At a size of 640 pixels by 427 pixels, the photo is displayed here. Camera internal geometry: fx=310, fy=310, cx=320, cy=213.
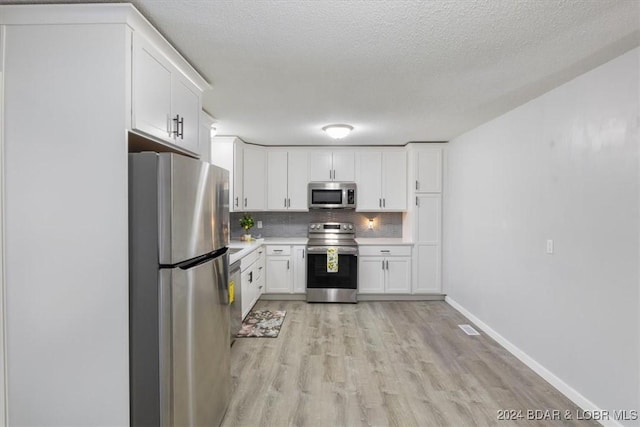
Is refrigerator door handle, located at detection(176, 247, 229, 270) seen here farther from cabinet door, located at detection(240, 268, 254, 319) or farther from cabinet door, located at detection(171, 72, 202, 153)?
cabinet door, located at detection(240, 268, 254, 319)

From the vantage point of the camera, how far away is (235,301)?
3166 mm

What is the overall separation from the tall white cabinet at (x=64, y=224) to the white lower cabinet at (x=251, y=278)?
205cm

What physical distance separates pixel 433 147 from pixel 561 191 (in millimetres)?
2358

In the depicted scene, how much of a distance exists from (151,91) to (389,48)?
1.38 meters

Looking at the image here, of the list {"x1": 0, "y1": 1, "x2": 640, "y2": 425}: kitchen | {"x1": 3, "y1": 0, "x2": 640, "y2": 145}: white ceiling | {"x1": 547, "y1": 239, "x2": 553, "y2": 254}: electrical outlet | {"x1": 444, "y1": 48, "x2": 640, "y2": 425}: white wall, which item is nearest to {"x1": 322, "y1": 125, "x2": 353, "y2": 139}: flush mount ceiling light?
{"x1": 0, "y1": 1, "x2": 640, "y2": 425}: kitchen

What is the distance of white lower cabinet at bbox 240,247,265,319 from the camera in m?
3.66

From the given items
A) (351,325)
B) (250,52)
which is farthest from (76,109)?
(351,325)

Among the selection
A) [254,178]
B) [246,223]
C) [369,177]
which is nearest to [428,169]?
[369,177]

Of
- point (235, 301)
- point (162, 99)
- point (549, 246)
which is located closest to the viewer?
point (162, 99)

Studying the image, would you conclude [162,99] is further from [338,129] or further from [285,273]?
[285,273]

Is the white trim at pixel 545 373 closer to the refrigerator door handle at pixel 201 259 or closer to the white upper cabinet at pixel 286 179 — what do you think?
the refrigerator door handle at pixel 201 259

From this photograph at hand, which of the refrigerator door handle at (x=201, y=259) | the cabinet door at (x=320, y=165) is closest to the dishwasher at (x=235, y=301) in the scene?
the refrigerator door handle at (x=201, y=259)

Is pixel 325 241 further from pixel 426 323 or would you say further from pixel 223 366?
pixel 223 366

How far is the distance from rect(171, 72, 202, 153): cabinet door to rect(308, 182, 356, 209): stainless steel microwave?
2647 mm
